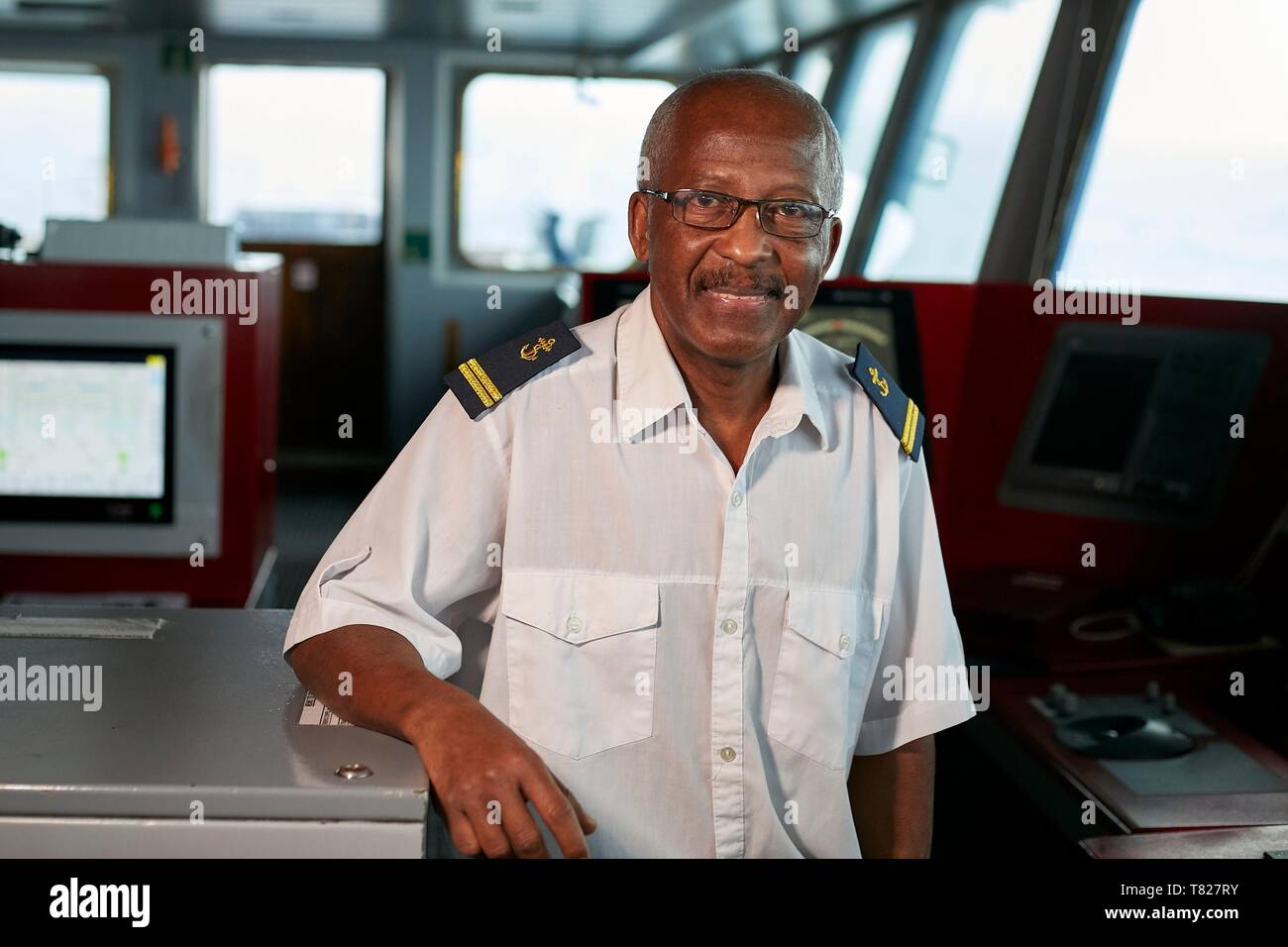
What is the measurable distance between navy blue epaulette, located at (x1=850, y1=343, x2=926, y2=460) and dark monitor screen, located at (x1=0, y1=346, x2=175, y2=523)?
5.54 feet

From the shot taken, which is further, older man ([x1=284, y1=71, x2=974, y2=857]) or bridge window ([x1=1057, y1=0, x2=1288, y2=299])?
bridge window ([x1=1057, y1=0, x2=1288, y2=299])

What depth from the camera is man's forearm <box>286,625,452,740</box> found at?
36.0 inches

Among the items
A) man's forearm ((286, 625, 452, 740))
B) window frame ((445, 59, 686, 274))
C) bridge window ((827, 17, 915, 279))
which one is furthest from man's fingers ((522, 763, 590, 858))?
window frame ((445, 59, 686, 274))

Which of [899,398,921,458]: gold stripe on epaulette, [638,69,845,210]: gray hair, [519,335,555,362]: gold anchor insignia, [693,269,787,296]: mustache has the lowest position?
[899,398,921,458]: gold stripe on epaulette

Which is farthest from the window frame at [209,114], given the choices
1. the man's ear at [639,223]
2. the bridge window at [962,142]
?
the man's ear at [639,223]

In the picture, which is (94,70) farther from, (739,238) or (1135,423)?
(739,238)

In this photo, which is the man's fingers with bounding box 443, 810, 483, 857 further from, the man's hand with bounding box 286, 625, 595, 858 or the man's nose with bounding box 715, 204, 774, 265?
the man's nose with bounding box 715, 204, 774, 265

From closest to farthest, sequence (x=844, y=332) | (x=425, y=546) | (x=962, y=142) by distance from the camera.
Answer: (x=425, y=546) < (x=844, y=332) < (x=962, y=142)

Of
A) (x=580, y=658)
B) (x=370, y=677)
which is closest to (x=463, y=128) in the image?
(x=580, y=658)

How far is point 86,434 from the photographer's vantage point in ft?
8.15

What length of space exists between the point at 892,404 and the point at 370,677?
576mm
